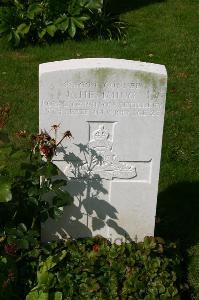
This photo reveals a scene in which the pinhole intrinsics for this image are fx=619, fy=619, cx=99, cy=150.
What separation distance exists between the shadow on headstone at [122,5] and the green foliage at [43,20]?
3.89ft

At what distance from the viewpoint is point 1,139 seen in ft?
13.0

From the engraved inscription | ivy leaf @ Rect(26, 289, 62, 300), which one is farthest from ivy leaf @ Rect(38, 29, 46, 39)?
ivy leaf @ Rect(26, 289, 62, 300)

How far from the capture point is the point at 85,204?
13.8 feet

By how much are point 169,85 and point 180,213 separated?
2.45 metres

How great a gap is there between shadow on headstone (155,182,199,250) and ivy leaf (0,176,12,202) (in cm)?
144

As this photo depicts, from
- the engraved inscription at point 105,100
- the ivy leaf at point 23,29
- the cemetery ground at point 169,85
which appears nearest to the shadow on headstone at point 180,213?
the cemetery ground at point 169,85

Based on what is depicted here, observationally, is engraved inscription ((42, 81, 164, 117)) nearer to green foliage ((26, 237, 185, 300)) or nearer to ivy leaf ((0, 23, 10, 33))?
green foliage ((26, 237, 185, 300))

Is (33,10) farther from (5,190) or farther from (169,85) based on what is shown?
(5,190)

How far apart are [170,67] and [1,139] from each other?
407cm

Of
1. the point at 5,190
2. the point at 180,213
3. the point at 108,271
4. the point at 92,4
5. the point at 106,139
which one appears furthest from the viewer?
the point at 92,4

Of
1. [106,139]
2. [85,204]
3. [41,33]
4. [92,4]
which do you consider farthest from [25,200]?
[92,4]

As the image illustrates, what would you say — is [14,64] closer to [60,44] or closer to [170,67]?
[60,44]

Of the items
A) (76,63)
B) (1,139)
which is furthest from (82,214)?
(76,63)

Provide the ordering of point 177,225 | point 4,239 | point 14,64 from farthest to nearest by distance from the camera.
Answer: point 14,64 < point 177,225 < point 4,239
